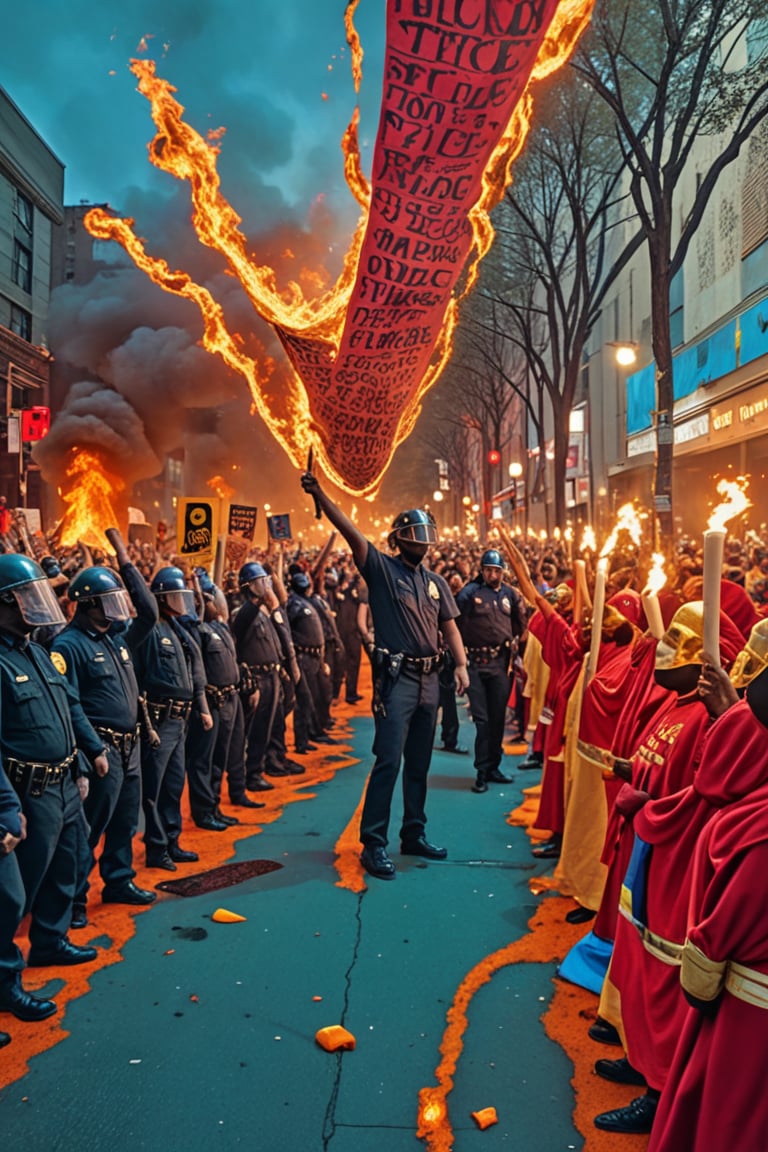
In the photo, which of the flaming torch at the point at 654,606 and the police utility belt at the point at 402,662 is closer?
the flaming torch at the point at 654,606

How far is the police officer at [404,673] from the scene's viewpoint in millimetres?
6574

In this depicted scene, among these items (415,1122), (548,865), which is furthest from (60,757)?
(548,865)

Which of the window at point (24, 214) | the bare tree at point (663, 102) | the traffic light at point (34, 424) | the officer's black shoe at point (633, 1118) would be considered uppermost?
the window at point (24, 214)

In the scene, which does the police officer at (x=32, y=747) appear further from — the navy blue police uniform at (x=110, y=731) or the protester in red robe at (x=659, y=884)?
the protester in red robe at (x=659, y=884)

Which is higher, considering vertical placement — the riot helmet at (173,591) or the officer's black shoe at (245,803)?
the riot helmet at (173,591)

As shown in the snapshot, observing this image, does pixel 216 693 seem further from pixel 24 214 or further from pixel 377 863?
pixel 24 214

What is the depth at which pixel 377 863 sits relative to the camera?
6.38 metres

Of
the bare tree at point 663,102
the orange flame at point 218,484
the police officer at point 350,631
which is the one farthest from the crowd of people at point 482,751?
the orange flame at point 218,484

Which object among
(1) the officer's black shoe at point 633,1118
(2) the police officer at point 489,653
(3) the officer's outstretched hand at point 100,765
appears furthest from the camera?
(2) the police officer at point 489,653

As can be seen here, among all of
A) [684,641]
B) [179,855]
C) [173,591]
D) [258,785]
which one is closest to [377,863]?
[179,855]

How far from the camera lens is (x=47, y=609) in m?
4.72

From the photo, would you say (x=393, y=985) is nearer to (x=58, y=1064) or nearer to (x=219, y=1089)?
(x=219, y=1089)

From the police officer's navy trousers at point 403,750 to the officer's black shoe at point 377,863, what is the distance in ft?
0.17

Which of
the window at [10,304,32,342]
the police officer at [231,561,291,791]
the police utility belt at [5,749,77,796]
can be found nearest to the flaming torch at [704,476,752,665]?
the police utility belt at [5,749,77,796]
